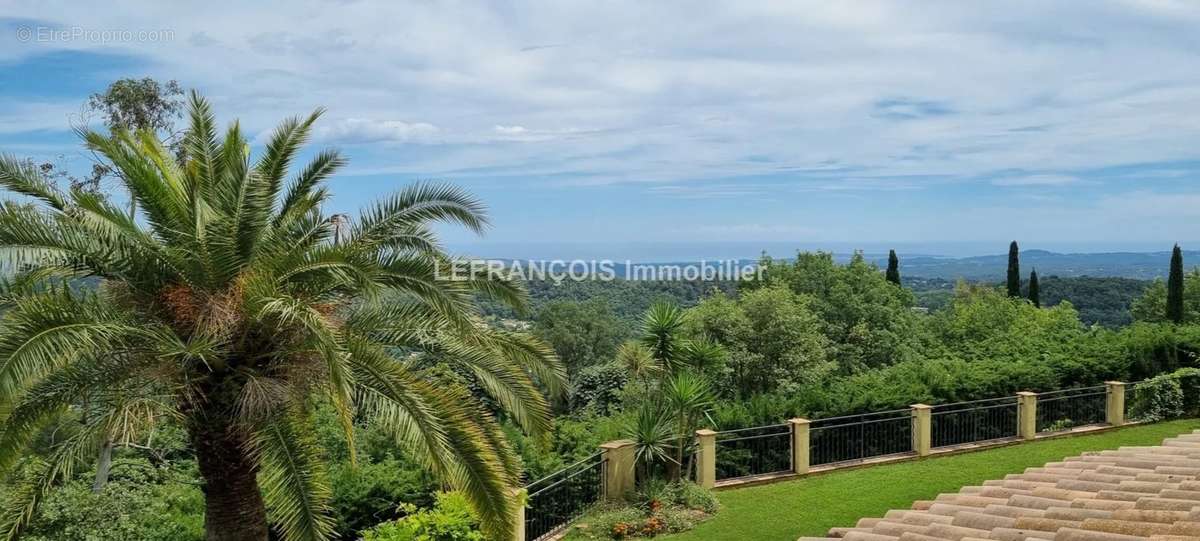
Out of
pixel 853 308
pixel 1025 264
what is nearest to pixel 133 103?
pixel 853 308

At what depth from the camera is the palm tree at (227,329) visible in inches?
303

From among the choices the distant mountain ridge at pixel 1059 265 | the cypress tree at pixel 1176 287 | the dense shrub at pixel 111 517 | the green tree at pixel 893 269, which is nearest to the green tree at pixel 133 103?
the dense shrub at pixel 111 517

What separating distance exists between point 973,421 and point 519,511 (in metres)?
11.2

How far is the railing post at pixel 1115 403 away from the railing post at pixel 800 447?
8.21 metres

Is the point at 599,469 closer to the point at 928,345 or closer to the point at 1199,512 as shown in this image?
the point at 1199,512

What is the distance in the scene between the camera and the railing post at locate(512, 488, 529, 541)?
8228 millimetres

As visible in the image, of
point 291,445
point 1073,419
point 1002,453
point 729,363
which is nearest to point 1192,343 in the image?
point 1073,419

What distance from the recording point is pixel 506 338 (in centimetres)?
1023

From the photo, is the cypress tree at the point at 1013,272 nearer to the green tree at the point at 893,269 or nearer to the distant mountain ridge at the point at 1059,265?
the green tree at the point at 893,269

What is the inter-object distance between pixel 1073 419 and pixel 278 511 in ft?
56.3

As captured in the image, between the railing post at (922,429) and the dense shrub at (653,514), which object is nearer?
the dense shrub at (653,514)

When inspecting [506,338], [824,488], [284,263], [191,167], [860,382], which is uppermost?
[191,167]

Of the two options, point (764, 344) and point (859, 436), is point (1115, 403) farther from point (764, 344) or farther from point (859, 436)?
point (764, 344)

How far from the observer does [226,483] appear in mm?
8664
